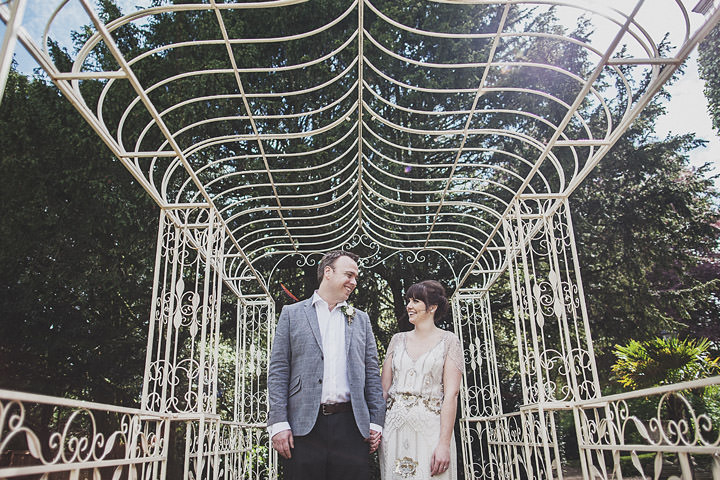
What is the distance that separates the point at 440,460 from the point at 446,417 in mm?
250

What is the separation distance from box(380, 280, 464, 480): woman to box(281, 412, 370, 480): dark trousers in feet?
1.28

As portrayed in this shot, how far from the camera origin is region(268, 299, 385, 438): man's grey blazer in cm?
287

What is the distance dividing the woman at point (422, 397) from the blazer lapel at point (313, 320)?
69 centimetres

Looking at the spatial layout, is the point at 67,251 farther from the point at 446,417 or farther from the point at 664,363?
the point at 664,363

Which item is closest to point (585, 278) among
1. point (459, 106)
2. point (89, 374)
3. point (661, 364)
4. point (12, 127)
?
point (661, 364)

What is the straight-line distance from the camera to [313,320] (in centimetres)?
314

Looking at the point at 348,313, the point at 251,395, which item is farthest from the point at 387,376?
the point at 251,395

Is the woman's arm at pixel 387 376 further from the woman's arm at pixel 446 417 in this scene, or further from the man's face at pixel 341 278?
the man's face at pixel 341 278

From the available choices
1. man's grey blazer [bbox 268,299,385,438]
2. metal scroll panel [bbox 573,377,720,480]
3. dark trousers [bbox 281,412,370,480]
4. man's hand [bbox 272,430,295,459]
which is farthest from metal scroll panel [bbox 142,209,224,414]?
metal scroll panel [bbox 573,377,720,480]

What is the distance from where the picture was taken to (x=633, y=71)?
967 cm

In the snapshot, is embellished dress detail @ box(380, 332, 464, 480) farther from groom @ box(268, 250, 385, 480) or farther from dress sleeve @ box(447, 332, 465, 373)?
groom @ box(268, 250, 385, 480)

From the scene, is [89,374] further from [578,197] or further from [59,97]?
[578,197]

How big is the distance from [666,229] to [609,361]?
10.2 ft

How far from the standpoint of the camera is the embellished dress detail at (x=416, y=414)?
3.13 metres
